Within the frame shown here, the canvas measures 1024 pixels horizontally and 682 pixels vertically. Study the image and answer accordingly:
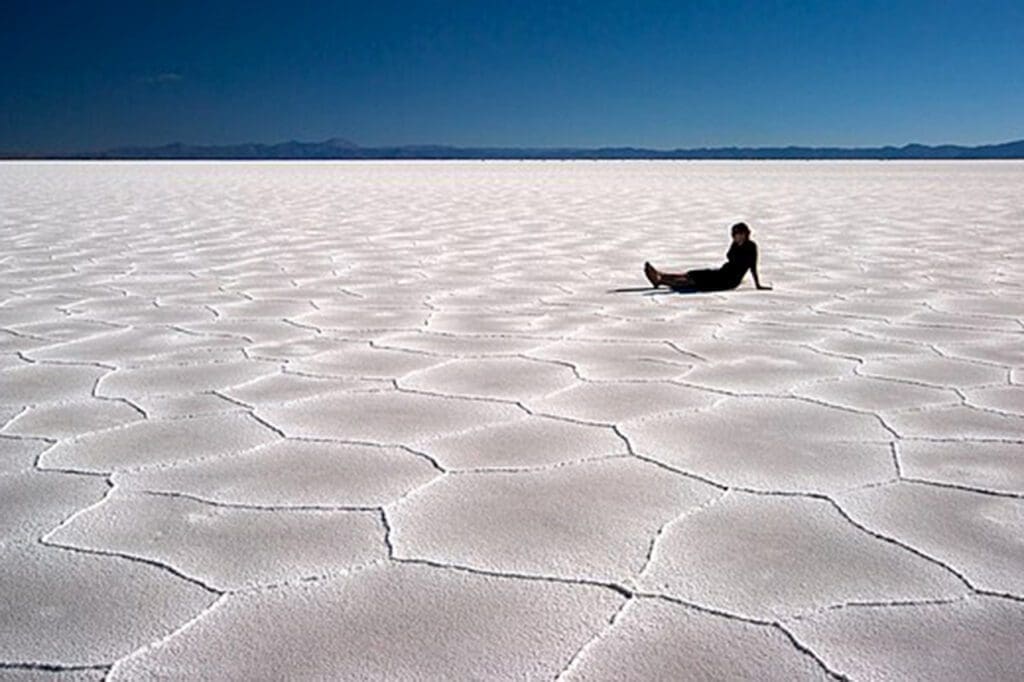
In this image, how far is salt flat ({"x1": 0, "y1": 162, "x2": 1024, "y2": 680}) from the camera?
3.97ft

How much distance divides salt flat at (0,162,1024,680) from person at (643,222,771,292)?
10 cm

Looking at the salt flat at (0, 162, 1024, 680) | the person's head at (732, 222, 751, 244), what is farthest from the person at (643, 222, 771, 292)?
the salt flat at (0, 162, 1024, 680)

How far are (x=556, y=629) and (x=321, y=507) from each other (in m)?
0.55

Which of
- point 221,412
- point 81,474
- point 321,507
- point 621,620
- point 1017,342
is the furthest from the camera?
point 1017,342

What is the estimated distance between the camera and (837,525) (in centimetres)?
154

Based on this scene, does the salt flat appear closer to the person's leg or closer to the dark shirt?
the person's leg

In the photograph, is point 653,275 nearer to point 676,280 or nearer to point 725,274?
point 676,280

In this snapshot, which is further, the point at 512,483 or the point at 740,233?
the point at 740,233

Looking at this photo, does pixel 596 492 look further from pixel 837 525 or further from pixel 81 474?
pixel 81 474

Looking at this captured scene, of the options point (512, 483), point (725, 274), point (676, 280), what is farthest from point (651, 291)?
point (512, 483)

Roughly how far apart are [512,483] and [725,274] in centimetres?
245

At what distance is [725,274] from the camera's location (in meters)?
3.98

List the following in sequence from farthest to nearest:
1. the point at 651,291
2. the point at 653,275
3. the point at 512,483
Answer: the point at 651,291 → the point at 653,275 → the point at 512,483

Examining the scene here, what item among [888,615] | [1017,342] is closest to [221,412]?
[888,615]
